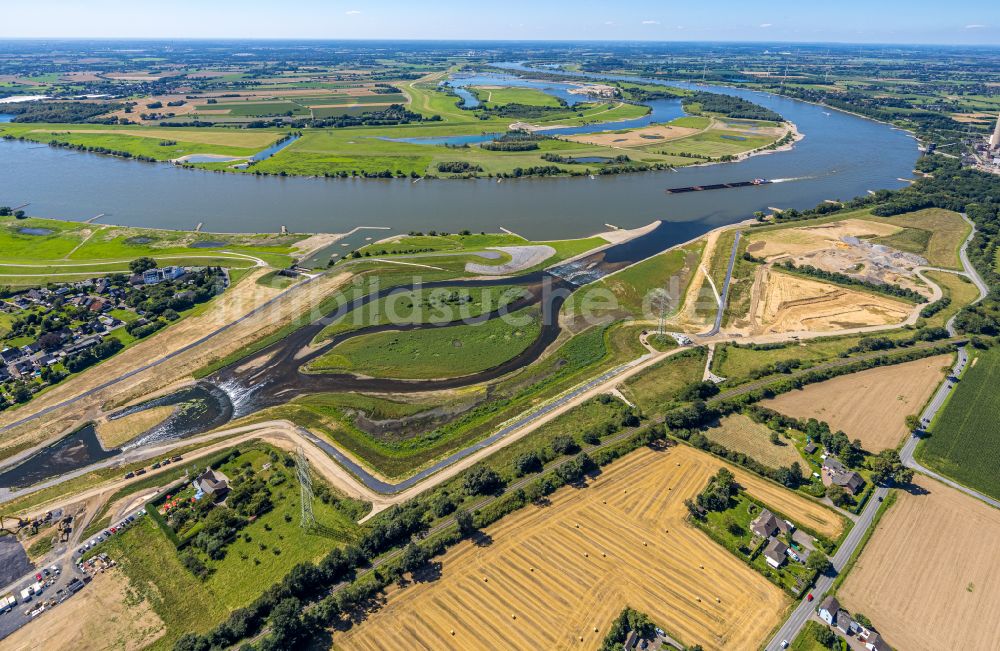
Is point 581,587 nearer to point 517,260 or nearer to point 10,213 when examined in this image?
point 517,260

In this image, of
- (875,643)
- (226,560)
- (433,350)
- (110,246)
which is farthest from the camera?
(110,246)

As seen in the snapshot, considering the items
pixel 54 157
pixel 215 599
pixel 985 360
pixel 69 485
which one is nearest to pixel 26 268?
pixel 69 485

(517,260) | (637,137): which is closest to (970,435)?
(517,260)

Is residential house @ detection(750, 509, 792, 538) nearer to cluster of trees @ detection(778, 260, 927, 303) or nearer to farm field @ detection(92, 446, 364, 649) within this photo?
farm field @ detection(92, 446, 364, 649)

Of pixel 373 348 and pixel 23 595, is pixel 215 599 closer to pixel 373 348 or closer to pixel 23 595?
pixel 23 595

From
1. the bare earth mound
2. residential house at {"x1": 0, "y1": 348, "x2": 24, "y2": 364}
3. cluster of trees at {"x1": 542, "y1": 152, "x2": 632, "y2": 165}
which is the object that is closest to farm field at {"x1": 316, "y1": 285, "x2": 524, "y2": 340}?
the bare earth mound

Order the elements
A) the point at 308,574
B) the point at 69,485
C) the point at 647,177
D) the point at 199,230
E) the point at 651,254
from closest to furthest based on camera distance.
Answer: the point at 308,574 → the point at 69,485 → the point at 651,254 → the point at 199,230 → the point at 647,177
